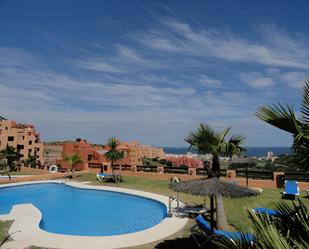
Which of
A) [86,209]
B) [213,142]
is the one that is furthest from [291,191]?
[86,209]

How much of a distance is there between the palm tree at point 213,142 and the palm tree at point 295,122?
7267mm

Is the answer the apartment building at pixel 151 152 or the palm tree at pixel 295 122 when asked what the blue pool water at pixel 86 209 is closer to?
the palm tree at pixel 295 122

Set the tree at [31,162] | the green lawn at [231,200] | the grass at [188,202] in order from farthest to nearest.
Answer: the tree at [31,162] → the green lawn at [231,200] → the grass at [188,202]

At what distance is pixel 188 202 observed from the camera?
17.0 metres

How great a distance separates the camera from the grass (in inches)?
406

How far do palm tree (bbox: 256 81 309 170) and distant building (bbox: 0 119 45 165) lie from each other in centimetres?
5750

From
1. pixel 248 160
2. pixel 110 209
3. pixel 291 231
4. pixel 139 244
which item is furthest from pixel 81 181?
pixel 291 231

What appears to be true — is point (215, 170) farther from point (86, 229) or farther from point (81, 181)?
point (81, 181)

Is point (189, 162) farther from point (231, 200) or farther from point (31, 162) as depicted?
point (231, 200)

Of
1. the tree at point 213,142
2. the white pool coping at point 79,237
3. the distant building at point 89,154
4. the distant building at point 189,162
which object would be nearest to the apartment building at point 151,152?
the distant building at point 189,162

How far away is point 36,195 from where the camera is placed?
24062 mm

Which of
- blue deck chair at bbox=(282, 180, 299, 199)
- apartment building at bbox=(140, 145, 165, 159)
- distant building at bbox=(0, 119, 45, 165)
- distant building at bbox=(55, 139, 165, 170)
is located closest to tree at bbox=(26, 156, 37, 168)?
distant building at bbox=(55, 139, 165, 170)

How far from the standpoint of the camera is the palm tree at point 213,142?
38.7 feet

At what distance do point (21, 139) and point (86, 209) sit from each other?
153 feet
